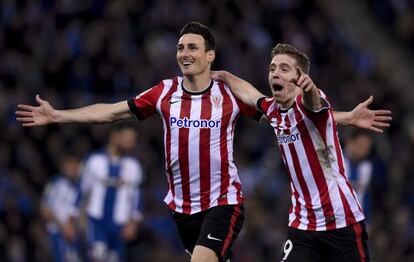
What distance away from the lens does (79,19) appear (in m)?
18.8

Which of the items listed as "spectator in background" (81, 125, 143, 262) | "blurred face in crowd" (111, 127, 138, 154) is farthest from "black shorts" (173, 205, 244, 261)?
"spectator in background" (81, 125, 143, 262)

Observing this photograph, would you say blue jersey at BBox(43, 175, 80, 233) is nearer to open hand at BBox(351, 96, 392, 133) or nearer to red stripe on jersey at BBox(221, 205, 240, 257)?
red stripe on jersey at BBox(221, 205, 240, 257)

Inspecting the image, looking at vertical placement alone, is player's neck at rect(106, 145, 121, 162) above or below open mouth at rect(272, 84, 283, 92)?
below

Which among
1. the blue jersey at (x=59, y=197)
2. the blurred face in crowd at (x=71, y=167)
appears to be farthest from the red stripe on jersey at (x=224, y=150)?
the blurred face in crowd at (x=71, y=167)

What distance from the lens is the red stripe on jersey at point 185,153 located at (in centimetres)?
905

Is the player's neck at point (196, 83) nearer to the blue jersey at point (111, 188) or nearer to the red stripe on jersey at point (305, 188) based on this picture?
the red stripe on jersey at point (305, 188)

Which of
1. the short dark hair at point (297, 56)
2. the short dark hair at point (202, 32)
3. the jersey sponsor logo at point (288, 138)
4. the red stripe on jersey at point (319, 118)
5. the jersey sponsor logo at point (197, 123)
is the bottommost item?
the jersey sponsor logo at point (288, 138)

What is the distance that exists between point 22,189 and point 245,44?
4.30 metres

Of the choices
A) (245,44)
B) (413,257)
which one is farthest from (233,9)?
(413,257)

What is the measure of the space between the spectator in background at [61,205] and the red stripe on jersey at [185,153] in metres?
6.14

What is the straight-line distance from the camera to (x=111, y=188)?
1379 cm

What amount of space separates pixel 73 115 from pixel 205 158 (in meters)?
1.00

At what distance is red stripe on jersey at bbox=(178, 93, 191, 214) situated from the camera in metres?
9.05

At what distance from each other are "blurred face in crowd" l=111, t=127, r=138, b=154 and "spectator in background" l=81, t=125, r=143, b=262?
0.04m
